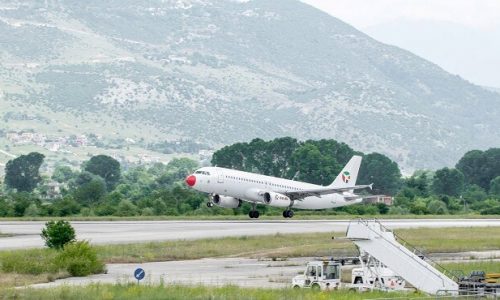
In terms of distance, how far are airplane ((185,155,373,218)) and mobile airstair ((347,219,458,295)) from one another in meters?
52.5

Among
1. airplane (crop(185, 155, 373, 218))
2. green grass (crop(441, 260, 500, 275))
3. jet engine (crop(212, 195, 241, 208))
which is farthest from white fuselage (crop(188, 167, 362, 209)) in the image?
green grass (crop(441, 260, 500, 275))

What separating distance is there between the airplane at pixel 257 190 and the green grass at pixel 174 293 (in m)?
54.7

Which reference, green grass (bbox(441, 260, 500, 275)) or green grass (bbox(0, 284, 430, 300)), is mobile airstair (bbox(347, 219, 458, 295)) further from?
green grass (bbox(441, 260, 500, 275))

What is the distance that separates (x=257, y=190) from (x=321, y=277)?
5483 cm

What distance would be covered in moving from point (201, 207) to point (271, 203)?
23.0m

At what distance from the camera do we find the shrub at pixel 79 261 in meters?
61.8

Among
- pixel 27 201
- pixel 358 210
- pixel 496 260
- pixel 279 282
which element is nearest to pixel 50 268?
pixel 279 282

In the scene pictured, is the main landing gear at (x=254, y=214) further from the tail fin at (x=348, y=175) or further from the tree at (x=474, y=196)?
the tree at (x=474, y=196)

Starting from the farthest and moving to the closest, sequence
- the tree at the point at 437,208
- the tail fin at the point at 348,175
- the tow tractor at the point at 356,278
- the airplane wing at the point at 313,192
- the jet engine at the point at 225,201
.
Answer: the tree at the point at 437,208 → the tail fin at the point at 348,175 → the airplane wing at the point at 313,192 → the jet engine at the point at 225,201 → the tow tractor at the point at 356,278

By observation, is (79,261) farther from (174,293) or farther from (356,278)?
(356,278)

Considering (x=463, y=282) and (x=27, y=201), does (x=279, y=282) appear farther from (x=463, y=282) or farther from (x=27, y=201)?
(x=27, y=201)

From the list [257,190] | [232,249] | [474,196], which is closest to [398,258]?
[232,249]

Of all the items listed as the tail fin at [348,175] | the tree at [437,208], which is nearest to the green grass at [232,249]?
the tail fin at [348,175]

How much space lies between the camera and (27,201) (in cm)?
12300
